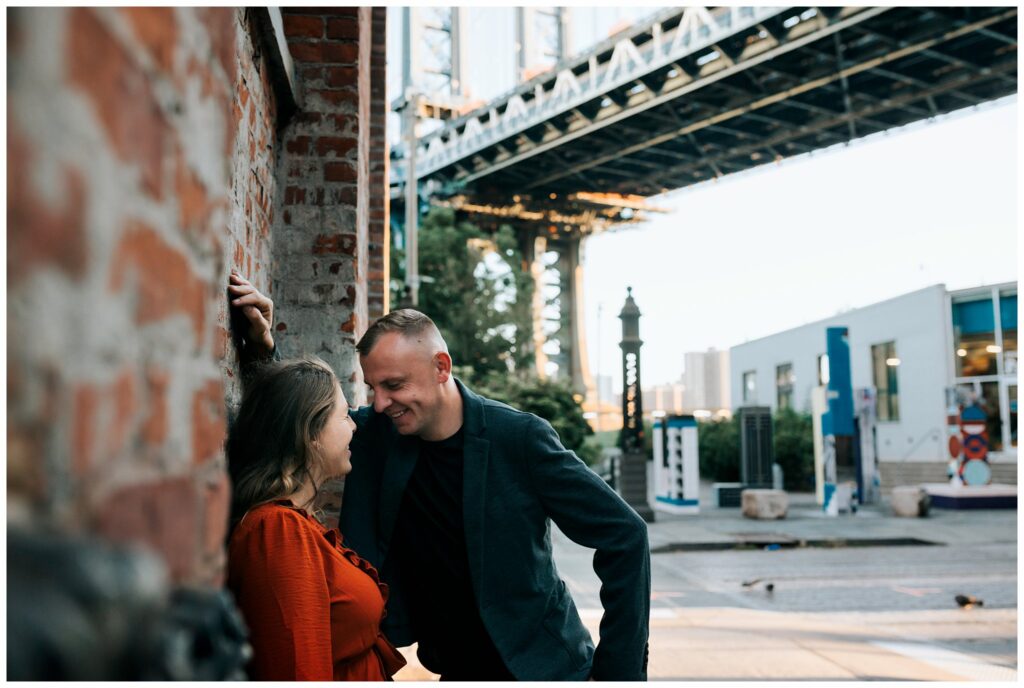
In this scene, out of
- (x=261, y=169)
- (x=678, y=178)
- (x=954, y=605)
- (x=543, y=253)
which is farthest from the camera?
(x=543, y=253)

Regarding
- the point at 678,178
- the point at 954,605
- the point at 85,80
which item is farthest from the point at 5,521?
the point at 678,178

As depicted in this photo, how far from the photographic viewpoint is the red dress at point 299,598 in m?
1.87

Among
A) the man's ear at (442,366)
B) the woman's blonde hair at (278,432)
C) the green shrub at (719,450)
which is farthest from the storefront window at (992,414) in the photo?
the woman's blonde hair at (278,432)

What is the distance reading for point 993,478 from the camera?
21.2 meters

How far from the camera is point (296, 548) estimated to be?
6.52 feet

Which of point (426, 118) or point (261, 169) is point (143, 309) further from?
point (426, 118)

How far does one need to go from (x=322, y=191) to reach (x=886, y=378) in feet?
80.4

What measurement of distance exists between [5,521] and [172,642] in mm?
207

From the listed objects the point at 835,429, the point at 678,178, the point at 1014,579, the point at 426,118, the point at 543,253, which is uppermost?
the point at 426,118

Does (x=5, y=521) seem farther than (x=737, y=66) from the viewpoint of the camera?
No

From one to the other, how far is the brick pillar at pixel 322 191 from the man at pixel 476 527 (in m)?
1.20

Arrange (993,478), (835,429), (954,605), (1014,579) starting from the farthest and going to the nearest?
(993,478)
(835,429)
(1014,579)
(954,605)

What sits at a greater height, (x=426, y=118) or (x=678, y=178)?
(x=426, y=118)

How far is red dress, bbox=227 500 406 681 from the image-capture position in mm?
1868
